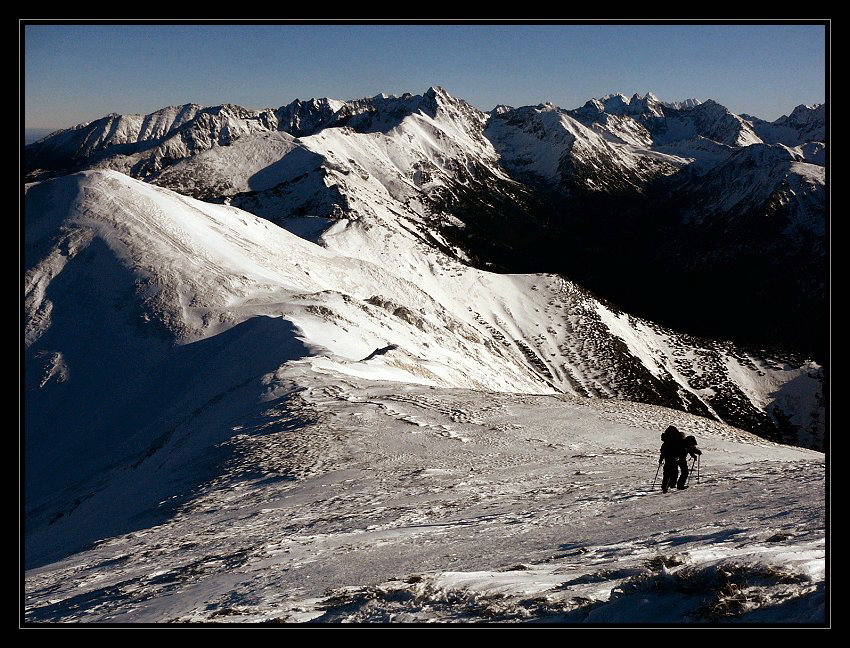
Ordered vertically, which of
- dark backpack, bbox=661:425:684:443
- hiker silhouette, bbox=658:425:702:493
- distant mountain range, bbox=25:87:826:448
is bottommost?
hiker silhouette, bbox=658:425:702:493

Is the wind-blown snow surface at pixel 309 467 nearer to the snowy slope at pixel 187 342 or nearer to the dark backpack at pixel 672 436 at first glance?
the snowy slope at pixel 187 342

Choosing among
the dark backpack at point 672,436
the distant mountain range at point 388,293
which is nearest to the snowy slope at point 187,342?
the distant mountain range at point 388,293

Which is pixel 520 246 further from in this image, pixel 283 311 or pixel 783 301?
pixel 283 311

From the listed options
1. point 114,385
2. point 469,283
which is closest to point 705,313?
point 469,283

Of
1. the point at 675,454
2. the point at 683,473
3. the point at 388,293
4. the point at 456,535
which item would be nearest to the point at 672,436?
the point at 675,454

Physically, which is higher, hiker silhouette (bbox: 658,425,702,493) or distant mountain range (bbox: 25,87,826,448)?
distant mountain range (bbox: 25,87,826,448)

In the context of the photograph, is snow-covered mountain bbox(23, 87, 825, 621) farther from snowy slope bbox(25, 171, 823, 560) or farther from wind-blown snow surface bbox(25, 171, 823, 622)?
snowy slope bbox(25, 171, 823, 560)

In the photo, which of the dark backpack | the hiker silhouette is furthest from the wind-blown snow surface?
the dark backpack
